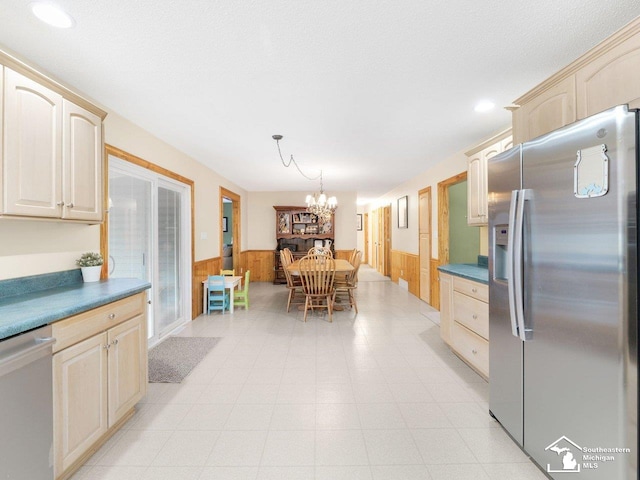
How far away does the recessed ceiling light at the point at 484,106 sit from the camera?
2611 mm

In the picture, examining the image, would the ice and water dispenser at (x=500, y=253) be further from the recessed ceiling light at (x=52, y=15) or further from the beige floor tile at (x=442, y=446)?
the recessed ceiling light at (x=52, y=15)

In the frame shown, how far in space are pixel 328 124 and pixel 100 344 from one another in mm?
2572

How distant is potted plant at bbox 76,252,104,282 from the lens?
2.30 metres

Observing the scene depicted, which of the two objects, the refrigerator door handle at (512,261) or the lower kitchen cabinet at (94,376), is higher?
the refrigerator door handle at (512,261)

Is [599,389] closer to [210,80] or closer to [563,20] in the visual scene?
[563,20]

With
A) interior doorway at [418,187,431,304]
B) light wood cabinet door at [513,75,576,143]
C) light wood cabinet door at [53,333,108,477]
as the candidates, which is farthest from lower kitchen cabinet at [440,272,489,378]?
→ light wood cabinet door at [53,333,108,477]

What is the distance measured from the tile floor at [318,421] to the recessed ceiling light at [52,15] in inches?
92.7

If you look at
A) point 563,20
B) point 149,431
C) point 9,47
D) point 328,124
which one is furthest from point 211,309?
point 563,20

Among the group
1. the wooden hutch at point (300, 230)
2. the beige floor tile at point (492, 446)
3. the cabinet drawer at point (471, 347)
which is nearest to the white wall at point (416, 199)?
the cabinet drawer at point (471, 347)

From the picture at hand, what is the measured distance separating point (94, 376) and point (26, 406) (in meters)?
0.39

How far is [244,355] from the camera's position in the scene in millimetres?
3162

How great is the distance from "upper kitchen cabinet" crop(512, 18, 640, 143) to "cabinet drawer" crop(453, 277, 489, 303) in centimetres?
115

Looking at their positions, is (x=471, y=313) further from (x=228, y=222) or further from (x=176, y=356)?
(x=228, y=222)

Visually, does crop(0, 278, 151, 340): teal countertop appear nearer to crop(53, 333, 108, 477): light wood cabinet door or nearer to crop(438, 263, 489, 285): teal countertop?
crop(53, 333, 108, 477): light wood cabinet door
